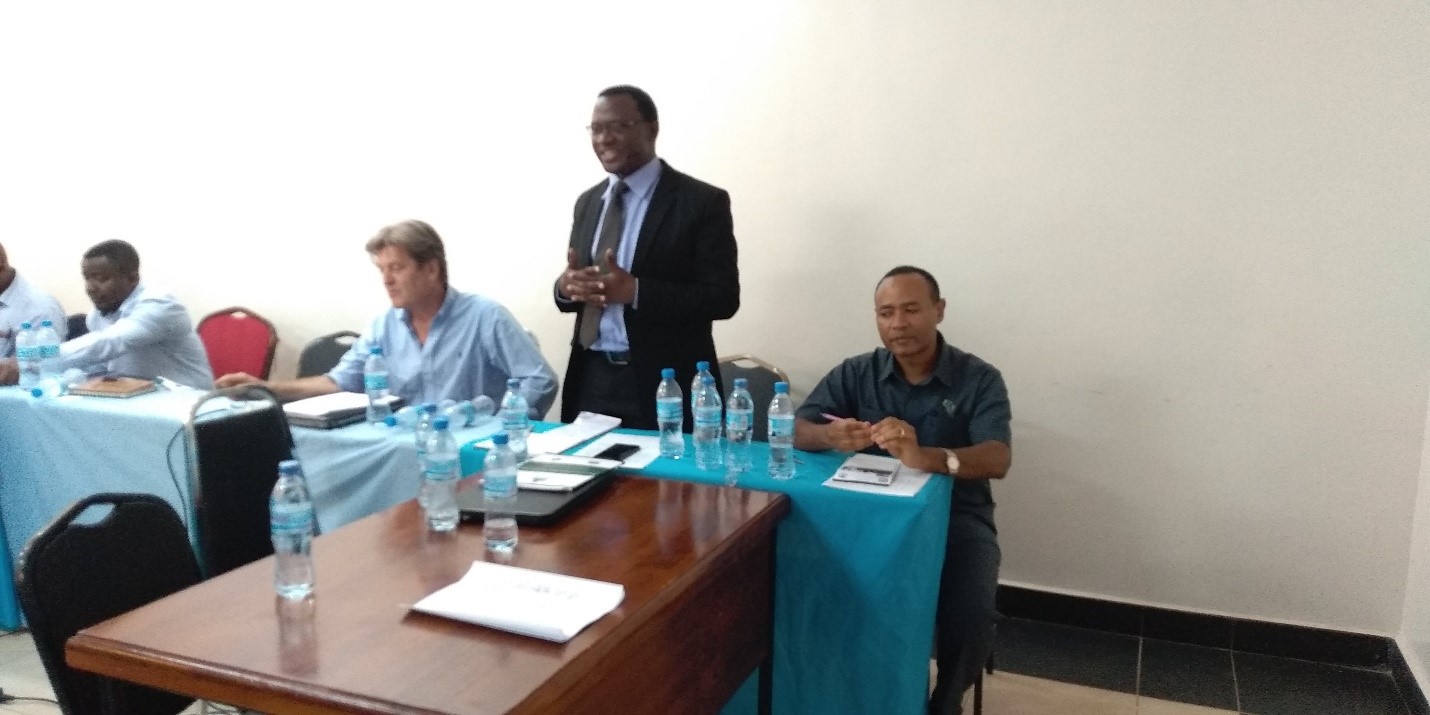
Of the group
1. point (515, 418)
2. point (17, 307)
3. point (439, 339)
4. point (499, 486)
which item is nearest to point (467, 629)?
point (499, 486)

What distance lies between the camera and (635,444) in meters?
2.45

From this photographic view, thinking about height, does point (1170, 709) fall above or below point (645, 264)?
below

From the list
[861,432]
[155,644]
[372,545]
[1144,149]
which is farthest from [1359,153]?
[155,644]

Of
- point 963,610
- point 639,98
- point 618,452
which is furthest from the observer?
point 639,98

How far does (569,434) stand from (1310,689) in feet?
7.58

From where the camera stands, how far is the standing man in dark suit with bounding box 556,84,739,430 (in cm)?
260

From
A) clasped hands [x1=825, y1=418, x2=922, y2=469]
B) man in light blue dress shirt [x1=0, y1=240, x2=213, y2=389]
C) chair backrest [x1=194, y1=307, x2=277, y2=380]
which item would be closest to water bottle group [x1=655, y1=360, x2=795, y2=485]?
clasped hands [x1=825, y1=418, x2=922, y2=469]

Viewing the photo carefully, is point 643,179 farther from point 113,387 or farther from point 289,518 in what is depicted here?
point 113,387

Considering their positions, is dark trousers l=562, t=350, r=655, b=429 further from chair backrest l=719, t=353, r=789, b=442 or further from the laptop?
chair backrest l=719, t=353, r=789, b=442

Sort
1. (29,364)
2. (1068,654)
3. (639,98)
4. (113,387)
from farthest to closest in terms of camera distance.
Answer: (29,364) < (113,387) < (1068,654) < (639,98)

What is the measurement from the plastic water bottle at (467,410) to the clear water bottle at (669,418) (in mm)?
630

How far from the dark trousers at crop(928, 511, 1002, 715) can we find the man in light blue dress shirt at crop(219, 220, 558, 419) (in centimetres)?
137

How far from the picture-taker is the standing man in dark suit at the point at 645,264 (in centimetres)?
260

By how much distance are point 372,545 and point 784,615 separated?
911 millimetres
